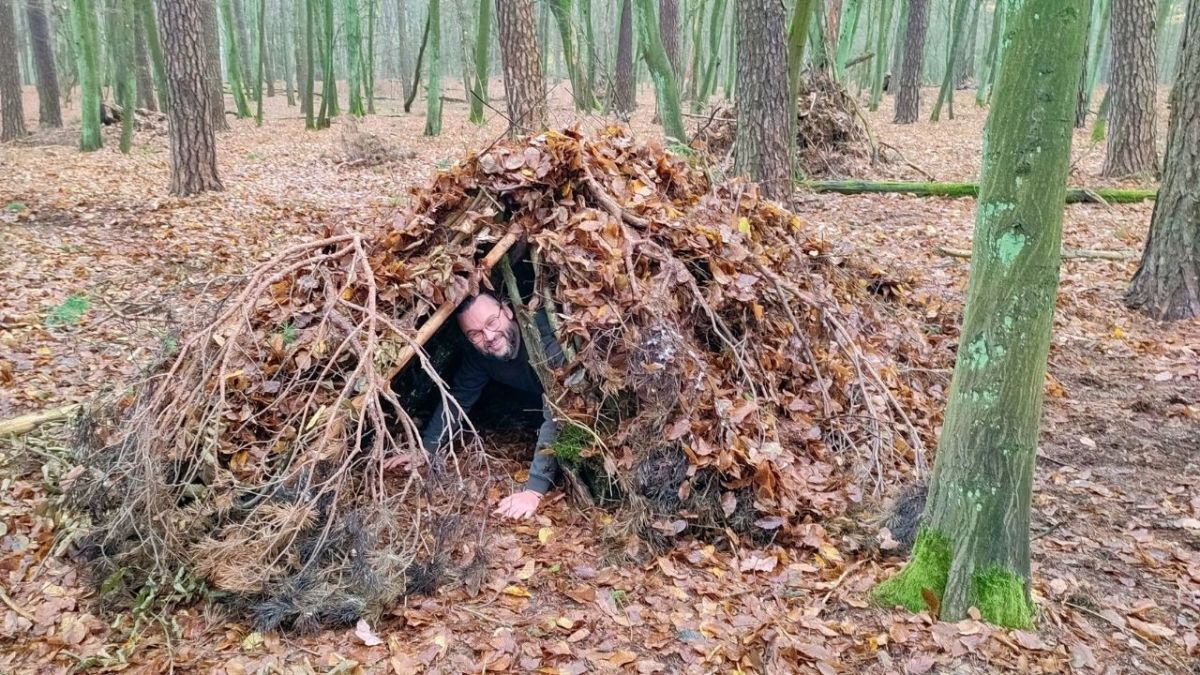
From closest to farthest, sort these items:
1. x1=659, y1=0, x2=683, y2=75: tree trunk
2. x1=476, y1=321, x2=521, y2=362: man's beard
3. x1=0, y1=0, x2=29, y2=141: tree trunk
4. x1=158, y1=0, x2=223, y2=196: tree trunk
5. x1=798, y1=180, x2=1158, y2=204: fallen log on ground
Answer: x1=476, y1=321, x2=521, y2=362: man's beard, x1=798, y1=180, x2=1158, y2=204: fallen log on ground, x1=158, y1=0, x2=223, y2=196: tree trunk, x1=0, y1=0, x2=29, y2=141: tree trunk, x1=659, y1=0, x2=683, y2=75: tree trunk

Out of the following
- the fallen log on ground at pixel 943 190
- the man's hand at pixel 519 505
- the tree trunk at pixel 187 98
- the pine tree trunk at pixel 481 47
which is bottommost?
the man's hand at pixel 519 505

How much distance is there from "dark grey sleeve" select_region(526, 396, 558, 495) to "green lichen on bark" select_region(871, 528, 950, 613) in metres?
1.61

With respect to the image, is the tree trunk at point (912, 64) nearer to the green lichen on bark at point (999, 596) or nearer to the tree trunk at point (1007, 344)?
the tree trunk at point (1007, 344)

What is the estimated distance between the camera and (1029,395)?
2.45m

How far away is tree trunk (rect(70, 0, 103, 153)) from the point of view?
12180mm

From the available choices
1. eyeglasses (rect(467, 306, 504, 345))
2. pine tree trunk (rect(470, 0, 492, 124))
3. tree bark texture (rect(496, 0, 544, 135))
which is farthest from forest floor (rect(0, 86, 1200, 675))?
A: pine tree trunk (rect(470, 0, 492, 124))

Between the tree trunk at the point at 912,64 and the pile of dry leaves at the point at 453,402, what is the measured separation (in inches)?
582

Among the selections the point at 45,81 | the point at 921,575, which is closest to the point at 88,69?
the point at 45,81

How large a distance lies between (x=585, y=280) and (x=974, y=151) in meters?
11.7

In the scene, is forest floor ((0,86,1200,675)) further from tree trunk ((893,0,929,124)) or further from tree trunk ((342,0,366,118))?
tree trunk ((342,0,366,118))

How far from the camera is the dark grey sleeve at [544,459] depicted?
12.3 ft

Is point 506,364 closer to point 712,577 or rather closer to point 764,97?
point 712,577

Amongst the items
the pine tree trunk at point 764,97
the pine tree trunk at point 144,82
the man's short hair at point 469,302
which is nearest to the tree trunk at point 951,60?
the pine tree trunk at point 764,97

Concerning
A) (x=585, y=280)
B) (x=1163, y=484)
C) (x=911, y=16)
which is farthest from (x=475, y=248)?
(x=911, y=16)
